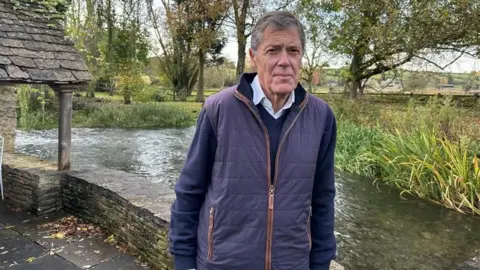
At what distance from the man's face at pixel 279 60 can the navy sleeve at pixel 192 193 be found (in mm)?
301

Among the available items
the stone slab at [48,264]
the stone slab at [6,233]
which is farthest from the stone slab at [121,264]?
the stone slab at [6,233]

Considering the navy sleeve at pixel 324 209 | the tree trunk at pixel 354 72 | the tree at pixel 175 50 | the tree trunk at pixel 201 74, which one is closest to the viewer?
the navy sleeve at pixel 324 209

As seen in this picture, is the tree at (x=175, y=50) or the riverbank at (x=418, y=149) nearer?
the riverbank at (x=418, y=149)

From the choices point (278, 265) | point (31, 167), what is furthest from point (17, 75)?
point (278, 265)

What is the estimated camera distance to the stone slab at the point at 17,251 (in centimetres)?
363

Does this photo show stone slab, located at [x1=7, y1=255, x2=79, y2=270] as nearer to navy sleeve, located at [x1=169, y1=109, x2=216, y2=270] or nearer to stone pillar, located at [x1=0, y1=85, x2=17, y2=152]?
navy sleeve, located at [x1=169, y1=109, x2=216, y2=270]

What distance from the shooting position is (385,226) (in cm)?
552

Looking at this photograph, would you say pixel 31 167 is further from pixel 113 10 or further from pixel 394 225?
pixel 113 10

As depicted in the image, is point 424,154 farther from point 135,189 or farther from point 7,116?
point 7,116

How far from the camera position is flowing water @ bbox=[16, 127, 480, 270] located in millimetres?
4453

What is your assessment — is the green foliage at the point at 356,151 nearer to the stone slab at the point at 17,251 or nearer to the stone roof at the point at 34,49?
the stone roof at the point at 34,49

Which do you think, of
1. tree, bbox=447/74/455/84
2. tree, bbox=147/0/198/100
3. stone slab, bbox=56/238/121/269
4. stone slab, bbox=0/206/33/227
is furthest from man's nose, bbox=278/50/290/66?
tree, bbox=147/0/198/100

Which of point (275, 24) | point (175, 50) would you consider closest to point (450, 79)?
point (275, 24)

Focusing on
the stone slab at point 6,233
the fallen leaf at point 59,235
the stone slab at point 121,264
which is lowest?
the stone slab at point 6,233
